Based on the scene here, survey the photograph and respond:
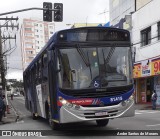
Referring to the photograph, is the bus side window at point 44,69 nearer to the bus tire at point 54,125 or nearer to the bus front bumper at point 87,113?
the bus tire at point 54,125

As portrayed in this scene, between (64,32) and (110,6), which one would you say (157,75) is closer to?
(110,6)

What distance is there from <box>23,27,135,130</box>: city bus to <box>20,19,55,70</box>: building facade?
79.1m

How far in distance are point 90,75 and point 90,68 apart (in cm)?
22

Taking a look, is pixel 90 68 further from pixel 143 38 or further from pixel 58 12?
pixel 143 38

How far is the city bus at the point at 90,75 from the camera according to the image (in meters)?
11.3

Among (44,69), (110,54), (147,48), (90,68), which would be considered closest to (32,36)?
(147,48)

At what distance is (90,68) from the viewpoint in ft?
37.4

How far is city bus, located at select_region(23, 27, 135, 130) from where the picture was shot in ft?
37.0

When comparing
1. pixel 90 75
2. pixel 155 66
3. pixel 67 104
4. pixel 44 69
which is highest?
pixel 44 69

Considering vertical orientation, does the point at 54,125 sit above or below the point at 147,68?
below

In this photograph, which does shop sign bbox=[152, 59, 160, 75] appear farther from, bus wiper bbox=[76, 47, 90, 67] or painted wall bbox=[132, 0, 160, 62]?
bus wiper bbox=[76, 47, 90, 67]

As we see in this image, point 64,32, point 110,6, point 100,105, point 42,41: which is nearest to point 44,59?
point 64,32

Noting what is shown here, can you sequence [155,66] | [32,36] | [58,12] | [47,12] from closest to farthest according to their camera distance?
[47,12] → [58,12] → [155,66] → [32,36]

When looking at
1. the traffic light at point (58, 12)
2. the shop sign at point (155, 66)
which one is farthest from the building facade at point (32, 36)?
the traffic light at point (58, 12)
